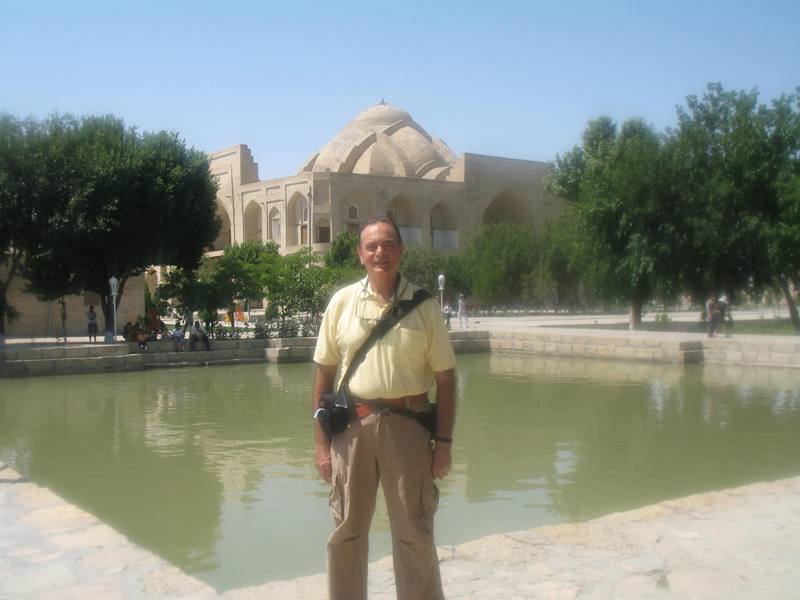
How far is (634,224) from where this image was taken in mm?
22531

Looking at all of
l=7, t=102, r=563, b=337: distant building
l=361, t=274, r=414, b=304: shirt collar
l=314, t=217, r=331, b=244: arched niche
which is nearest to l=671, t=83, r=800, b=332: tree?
l=361, t=274, r=414, b=304: shirt collar

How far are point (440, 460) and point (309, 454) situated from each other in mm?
5492

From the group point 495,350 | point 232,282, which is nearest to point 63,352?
point 232,282

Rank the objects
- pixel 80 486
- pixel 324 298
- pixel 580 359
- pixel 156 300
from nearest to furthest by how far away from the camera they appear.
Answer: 1. pixel 80 486
2. pixel 580 359
3. pixel 324 298
4. pixel 156 300

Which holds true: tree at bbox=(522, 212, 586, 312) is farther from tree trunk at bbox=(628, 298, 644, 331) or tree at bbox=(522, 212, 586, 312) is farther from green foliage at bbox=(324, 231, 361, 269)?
tree trunk at bbox=(628, 298, 644, 331)

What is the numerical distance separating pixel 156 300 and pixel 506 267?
19.9 metres

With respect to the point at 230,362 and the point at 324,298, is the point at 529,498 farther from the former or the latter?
the point at 324,298

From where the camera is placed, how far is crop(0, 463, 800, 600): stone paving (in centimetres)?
329

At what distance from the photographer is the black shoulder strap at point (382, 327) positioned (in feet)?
9.31

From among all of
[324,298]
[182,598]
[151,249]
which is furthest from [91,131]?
[182,598]

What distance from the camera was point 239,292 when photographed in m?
21.8

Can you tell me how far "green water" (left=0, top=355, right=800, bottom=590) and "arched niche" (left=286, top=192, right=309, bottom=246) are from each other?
3217cm

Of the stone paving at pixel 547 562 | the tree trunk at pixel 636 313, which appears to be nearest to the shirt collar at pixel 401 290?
the stone paving at pixel 547 562

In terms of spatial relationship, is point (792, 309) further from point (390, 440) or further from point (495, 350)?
point (390, 440)
